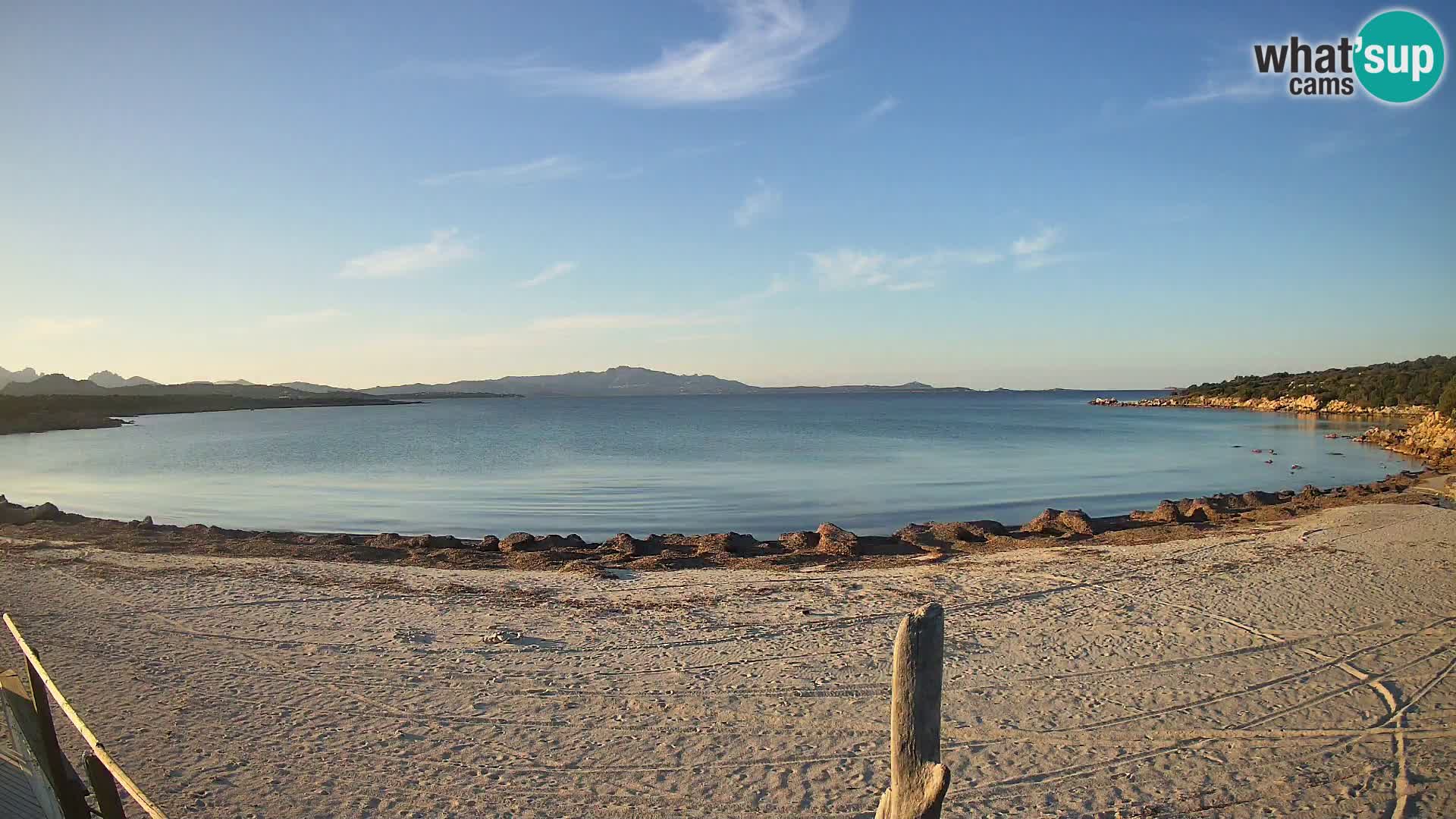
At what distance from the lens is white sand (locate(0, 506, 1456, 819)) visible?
5863 millimetres

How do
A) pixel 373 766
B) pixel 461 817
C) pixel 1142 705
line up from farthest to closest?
pixel 1142 705 → pixel 373 766 → pixel 461 817

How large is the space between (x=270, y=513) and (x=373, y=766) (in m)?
19.9

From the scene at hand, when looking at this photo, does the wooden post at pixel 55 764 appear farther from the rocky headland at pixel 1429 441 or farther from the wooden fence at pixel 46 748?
the rocky headland at pixel 1429 441

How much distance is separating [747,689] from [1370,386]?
269 ft

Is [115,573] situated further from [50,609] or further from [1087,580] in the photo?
[1087,580]

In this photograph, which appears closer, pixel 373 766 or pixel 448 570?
pixel 373 766

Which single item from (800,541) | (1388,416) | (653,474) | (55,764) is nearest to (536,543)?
(800,541)

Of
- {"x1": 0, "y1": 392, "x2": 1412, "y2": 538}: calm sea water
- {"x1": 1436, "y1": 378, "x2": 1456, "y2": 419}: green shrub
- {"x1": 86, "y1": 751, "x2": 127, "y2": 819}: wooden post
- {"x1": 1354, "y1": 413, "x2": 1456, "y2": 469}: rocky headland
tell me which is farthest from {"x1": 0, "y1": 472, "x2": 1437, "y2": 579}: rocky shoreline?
{"x1": 1436, "y1": 378, "x2": 1456, "y2": 419}: green shrub

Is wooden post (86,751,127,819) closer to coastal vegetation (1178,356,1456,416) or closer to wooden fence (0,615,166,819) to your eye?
wooden fence (0,615,166,819)

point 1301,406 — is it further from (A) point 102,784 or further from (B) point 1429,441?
(A) point 102,784

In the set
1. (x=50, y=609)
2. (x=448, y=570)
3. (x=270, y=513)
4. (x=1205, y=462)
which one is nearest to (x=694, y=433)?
(x=1205, y=462)

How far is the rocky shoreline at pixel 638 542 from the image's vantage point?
14.7 m

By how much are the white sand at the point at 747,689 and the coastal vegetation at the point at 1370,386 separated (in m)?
40.0

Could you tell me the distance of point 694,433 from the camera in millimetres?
62594
